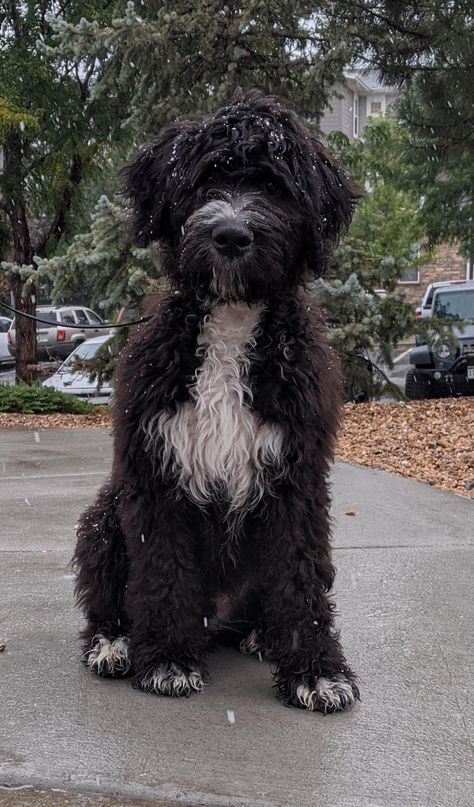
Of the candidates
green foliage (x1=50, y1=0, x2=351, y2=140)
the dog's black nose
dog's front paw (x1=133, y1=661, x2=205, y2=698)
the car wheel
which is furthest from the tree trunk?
the dog's black nose

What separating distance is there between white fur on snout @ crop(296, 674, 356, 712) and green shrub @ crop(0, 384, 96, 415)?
10903 mm

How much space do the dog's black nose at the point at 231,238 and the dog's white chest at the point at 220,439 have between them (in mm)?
301

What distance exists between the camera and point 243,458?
3.19 m

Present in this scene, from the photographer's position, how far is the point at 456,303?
1634 centimetres

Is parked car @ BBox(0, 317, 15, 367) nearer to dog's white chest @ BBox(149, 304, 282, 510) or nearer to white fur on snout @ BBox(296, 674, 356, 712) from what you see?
dog's white chest @ BBox(149, 304, 282, 510)

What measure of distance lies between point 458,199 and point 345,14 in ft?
27.4

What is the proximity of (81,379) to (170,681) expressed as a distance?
41.4 ft

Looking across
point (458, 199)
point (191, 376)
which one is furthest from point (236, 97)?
point (458, 199)

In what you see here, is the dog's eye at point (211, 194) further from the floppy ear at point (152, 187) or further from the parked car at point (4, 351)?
the parked car at point (4, 351)

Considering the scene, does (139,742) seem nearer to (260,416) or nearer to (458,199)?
(260,416)

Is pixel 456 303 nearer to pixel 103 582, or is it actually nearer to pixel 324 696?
pixel 103 582

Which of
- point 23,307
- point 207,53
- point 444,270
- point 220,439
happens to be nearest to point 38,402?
point 23,307

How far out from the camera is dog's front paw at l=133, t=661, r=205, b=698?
3.26 metres

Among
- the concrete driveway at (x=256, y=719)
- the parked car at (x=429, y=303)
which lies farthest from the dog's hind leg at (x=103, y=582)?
the parked car at (x=429, y=303)
